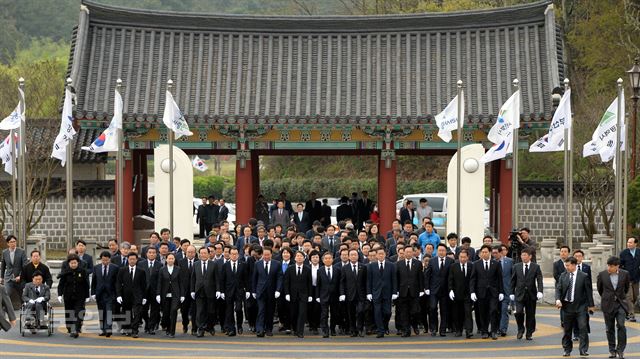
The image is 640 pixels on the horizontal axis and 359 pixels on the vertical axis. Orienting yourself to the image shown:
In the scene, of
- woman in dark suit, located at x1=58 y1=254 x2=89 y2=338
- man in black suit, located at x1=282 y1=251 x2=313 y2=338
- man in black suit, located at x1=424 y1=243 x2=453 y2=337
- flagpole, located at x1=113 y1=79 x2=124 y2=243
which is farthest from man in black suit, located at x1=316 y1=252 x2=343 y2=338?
flagpole, located at x1=113 y1=79 x2=124 y2=243

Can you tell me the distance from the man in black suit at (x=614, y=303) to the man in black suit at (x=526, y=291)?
4.71 feet

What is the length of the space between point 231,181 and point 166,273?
50.3 m

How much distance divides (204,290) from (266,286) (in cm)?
105

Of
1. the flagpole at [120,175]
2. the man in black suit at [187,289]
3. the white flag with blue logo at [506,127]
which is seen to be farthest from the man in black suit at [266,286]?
the flagpole at [120,175]

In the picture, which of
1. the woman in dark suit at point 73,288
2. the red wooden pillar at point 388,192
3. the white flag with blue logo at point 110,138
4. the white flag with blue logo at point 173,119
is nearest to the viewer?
the woman in dark suit at point 73,288

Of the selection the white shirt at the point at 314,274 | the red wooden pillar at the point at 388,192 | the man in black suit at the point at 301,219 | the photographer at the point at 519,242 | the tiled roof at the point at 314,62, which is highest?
the tiled roof at the point at 314,62

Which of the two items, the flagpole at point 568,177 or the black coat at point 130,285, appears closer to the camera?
the black coat at point 130,285

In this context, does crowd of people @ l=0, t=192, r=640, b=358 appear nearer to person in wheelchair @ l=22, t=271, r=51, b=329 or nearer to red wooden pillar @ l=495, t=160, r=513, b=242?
person in wheelchair @ l=22, t=271, r=51, b=329

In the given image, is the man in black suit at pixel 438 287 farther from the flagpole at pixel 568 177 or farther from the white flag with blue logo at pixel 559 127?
the white flag with blue logo at pixel 559 127

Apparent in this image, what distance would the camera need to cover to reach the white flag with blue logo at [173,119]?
97.4ft

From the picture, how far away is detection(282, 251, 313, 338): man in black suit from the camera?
2222 cm

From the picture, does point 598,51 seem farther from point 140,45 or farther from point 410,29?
point 140,45

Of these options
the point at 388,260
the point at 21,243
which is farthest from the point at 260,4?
the point at 388,260

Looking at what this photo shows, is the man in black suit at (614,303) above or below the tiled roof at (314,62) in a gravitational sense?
below
